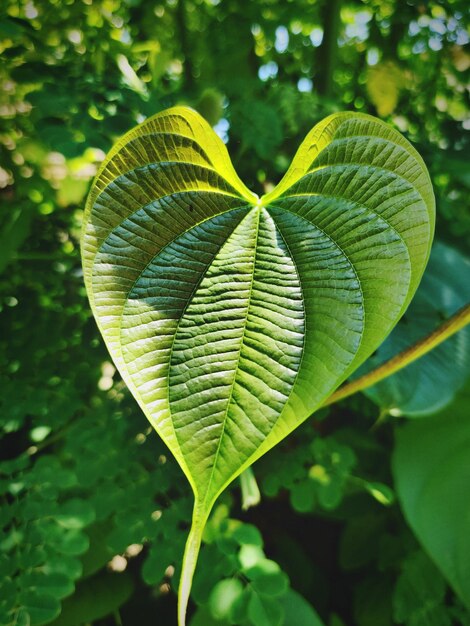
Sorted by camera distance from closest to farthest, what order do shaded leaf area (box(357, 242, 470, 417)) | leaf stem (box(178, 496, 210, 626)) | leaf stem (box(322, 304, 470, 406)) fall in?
1. leaf stem (box(178, 496, 210, 626))
2. leaf stem (box(322, 304, 470, 406))
3. shaded leaf area (box(357, 242, 470, 417))

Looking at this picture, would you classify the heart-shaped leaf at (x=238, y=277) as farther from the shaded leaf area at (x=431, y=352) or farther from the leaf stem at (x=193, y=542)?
the shaded leaf area at (x=431, y=352)

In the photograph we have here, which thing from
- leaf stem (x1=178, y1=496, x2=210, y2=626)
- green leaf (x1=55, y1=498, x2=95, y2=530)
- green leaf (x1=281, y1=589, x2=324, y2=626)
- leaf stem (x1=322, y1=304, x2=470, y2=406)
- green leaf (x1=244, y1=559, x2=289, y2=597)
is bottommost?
green leaf (x1=281, y1=589, x2=324, y2=626)

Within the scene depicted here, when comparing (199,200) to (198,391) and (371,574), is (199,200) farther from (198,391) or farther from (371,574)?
(371,574)

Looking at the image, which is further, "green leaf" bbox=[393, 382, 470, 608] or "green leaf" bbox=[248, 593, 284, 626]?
"green leaf" bbox=[393, 382, 470, 608]

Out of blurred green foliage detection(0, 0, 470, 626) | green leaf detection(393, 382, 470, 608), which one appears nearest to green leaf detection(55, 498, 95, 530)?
blurred green foliage detection(0, 0, 470, 626)

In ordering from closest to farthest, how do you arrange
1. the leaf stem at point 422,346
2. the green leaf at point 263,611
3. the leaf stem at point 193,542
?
the leaf stem at point 193,542
the leaf stem at point 422,346
the green leaf at point 263,611

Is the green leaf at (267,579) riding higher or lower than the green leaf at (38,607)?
higher

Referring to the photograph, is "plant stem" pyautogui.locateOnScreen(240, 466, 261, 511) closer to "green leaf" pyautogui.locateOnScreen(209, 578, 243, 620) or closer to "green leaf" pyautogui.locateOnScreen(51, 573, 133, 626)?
"green leaf" pyautogui.locateOnScreen(209, 578, 243, 620)

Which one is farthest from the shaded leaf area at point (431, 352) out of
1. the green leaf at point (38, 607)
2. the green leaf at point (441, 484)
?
the green leaf at point (38, 607)

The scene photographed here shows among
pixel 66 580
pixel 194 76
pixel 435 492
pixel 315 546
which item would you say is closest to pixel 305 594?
pixel 315 546
